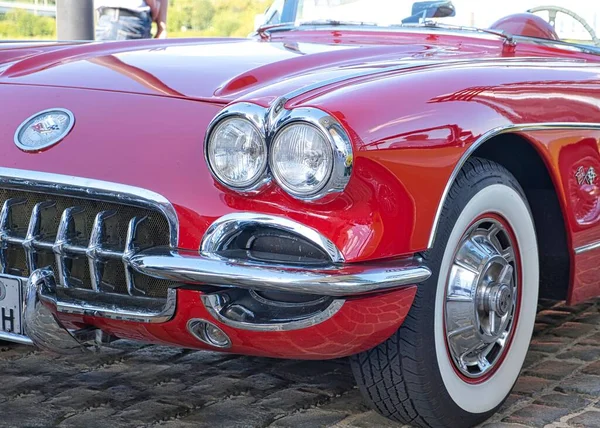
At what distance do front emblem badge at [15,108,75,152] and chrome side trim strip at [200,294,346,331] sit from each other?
2.12 feet

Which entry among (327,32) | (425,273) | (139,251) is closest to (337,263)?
(425,273)

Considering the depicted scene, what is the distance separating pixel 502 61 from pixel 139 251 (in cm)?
139

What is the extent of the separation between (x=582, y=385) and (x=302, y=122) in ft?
4.93

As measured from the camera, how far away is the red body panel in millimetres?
2453

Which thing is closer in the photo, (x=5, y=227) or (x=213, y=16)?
(x=5, y=227)

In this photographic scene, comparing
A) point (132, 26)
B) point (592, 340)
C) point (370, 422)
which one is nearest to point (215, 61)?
point (370, 422)

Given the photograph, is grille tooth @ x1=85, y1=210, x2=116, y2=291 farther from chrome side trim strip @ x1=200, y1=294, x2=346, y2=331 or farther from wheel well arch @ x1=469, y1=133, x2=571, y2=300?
wheel well arch @ x1=469, y1=133, x2=571, y2=300

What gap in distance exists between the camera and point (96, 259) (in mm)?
2562

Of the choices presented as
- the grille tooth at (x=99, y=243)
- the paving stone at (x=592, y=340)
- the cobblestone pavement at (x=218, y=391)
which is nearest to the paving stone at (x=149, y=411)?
the cobblestone pavement at (x=218, y=391)

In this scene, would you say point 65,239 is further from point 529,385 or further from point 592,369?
point 592,369

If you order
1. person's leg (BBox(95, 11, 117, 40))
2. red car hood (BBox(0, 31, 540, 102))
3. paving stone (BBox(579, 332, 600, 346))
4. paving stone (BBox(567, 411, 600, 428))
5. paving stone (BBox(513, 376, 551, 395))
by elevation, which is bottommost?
paving stone (BBox(579, 332, 600, 346))

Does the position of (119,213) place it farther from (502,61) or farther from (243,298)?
(502,61)

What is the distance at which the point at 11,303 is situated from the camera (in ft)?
8.66

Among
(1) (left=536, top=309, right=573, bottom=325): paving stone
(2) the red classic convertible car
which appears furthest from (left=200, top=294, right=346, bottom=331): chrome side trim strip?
(1) (left=536, top=309, right=573, bottom=325): paving stone
